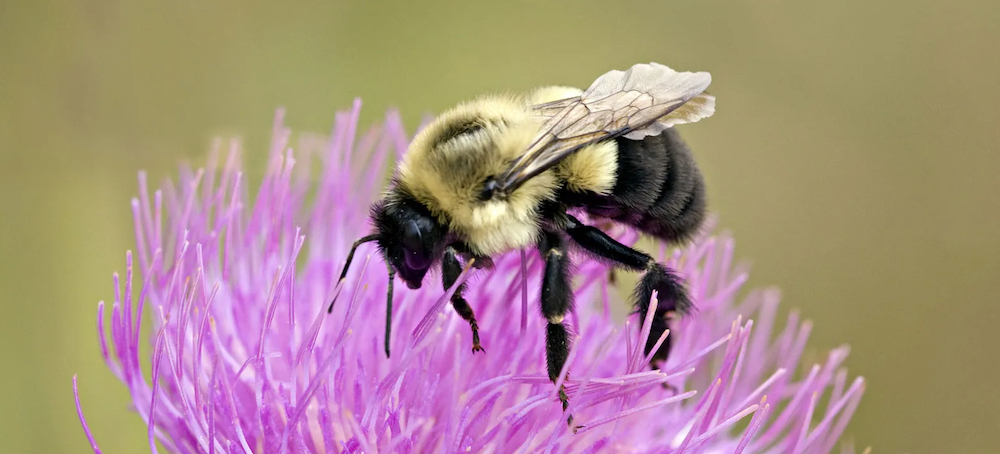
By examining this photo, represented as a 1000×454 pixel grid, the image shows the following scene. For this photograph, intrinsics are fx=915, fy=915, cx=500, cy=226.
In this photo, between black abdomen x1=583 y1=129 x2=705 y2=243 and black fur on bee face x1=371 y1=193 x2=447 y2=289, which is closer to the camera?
black fur on bee face x1=371 y1=193 x2=447 y2=289

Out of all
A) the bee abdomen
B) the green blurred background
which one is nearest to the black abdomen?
the bee abdomen

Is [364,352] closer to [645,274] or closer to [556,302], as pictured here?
[556,302]

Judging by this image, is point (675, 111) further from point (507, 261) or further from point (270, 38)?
point (270, 38)

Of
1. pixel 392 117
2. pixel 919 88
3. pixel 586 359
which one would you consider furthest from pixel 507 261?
pixel 919 88

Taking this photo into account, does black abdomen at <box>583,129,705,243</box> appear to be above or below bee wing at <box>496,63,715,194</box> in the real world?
below

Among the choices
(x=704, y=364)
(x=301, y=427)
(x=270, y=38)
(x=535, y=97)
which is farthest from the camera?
(x=270, y=38)

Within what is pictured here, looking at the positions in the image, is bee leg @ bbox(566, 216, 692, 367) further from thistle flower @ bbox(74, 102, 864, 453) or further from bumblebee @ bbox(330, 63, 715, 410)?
thistle flower @ bbox(74, 102, 864, 453)

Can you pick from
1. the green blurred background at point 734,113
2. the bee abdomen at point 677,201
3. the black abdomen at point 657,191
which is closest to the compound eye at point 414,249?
the black abdomen at point 657,191
